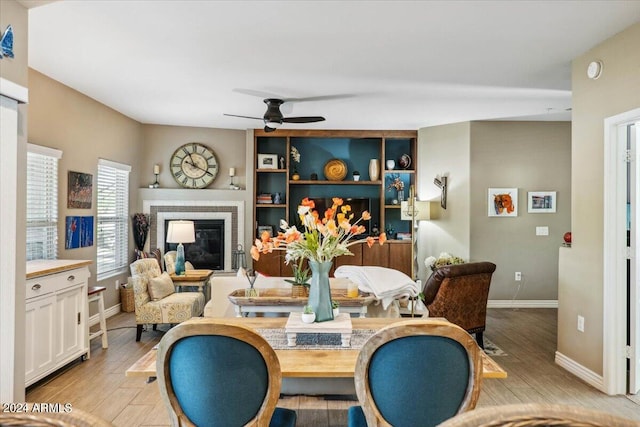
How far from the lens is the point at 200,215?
6984 mm

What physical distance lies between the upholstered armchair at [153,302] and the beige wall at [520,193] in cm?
393

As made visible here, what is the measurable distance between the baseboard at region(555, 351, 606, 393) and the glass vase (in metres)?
2.60

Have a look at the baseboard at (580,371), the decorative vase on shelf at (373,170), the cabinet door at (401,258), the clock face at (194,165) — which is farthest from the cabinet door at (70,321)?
the decorative vase on shelf at (373,170)

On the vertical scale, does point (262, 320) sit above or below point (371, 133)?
below

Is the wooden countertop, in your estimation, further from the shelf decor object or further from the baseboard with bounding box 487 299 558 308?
the baseboard with bounding box 487 299 558 308

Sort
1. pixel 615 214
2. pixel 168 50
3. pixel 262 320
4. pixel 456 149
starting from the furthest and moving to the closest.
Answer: pixel 456 149, pixel 168 50, pixel 615 214, pixel 262 320

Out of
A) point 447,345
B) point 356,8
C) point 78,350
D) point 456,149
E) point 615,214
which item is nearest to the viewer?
point 447,345

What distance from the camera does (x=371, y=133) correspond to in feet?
23.9

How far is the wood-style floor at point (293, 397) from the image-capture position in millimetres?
3031

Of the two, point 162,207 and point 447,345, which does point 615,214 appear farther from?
point 162,207

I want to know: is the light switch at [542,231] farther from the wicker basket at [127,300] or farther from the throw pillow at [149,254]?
the wicker basket at [127,300]

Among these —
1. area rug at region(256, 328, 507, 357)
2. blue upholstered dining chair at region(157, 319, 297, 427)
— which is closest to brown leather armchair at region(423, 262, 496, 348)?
area rug at region(256, 328, 507, 357)

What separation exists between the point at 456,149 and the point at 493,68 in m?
2.57

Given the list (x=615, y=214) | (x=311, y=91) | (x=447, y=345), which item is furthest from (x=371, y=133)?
(x=447, y=345)
